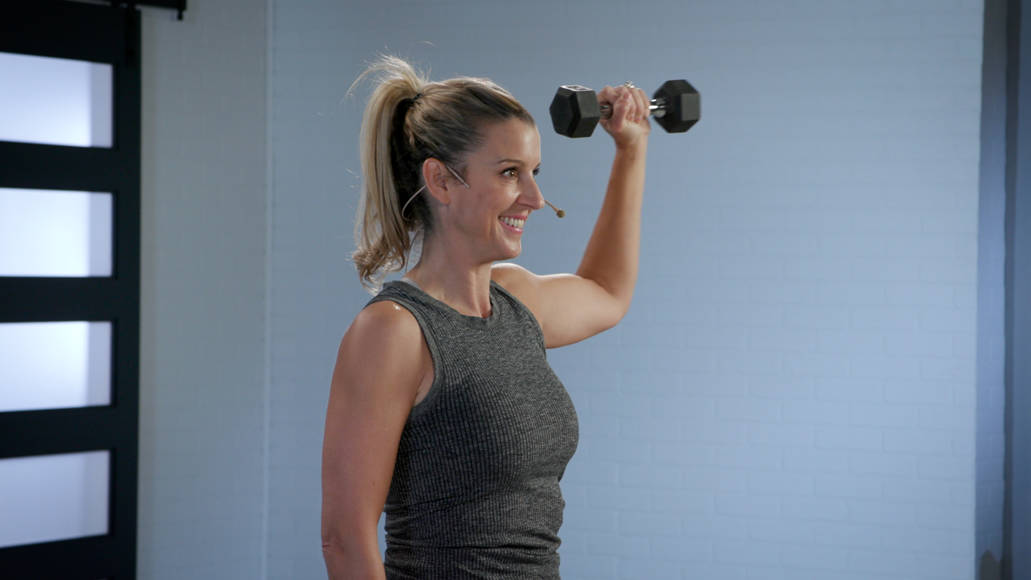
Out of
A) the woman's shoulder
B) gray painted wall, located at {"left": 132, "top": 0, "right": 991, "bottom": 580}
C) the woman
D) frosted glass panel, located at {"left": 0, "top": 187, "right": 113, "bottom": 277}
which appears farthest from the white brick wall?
the woman's shoulder

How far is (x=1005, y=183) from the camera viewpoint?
3551 millimetres

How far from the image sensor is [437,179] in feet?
4.48

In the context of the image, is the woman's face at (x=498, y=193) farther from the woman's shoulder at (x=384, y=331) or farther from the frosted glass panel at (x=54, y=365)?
the frosted glass panel at (x=54, y=365)

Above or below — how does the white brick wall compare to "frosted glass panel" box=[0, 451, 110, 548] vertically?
above

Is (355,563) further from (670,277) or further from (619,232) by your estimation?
(670,277)

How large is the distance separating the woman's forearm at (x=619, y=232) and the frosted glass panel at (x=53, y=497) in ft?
9.16

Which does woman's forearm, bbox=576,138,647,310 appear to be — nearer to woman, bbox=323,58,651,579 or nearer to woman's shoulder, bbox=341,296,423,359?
woman, bbox=323,58,651,579

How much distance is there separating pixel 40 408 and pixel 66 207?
793mm

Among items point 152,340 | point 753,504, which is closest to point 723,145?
point 753,504

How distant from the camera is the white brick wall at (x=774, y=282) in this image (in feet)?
11.2

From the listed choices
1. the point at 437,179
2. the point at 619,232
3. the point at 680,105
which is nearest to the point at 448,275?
the point at 437,179

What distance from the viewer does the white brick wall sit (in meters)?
3.42

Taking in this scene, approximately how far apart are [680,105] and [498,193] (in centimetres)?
42

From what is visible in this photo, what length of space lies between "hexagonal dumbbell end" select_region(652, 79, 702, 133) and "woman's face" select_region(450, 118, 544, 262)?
1.07 feet
